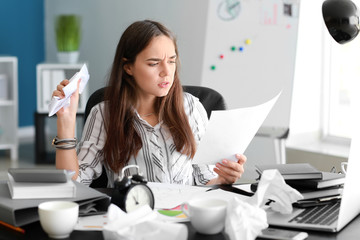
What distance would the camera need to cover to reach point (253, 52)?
3.72 meters

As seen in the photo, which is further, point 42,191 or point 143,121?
point 143,121

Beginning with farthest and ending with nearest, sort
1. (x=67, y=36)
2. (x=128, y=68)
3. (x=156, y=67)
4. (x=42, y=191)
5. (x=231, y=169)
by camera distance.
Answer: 1. (x=67, y=36)
2. (x=128, y=68)
3. (x=156, y=67)
4. (x=231, y=169)
5. (x=42, y=191)

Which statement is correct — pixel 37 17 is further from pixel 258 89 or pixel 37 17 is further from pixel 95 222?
pixel 95 222

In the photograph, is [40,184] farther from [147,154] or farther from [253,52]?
[253,52]

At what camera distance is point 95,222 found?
146cm

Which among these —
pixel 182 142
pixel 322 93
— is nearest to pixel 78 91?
pixel 182 142

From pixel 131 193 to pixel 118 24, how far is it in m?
3.93

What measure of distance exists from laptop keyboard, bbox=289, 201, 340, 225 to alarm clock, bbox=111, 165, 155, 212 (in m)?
0.36

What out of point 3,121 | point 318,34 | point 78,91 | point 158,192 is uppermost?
point 318,34

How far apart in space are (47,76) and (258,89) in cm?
202

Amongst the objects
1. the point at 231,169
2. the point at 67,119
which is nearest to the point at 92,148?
the point at 67,119

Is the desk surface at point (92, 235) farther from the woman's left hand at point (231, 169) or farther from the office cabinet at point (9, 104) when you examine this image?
the office cabinet at point (9, 104)

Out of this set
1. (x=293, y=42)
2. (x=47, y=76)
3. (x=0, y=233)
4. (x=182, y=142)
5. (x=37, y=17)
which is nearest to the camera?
(x=0, y=233)

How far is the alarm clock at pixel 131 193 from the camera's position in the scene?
4.87 ft
